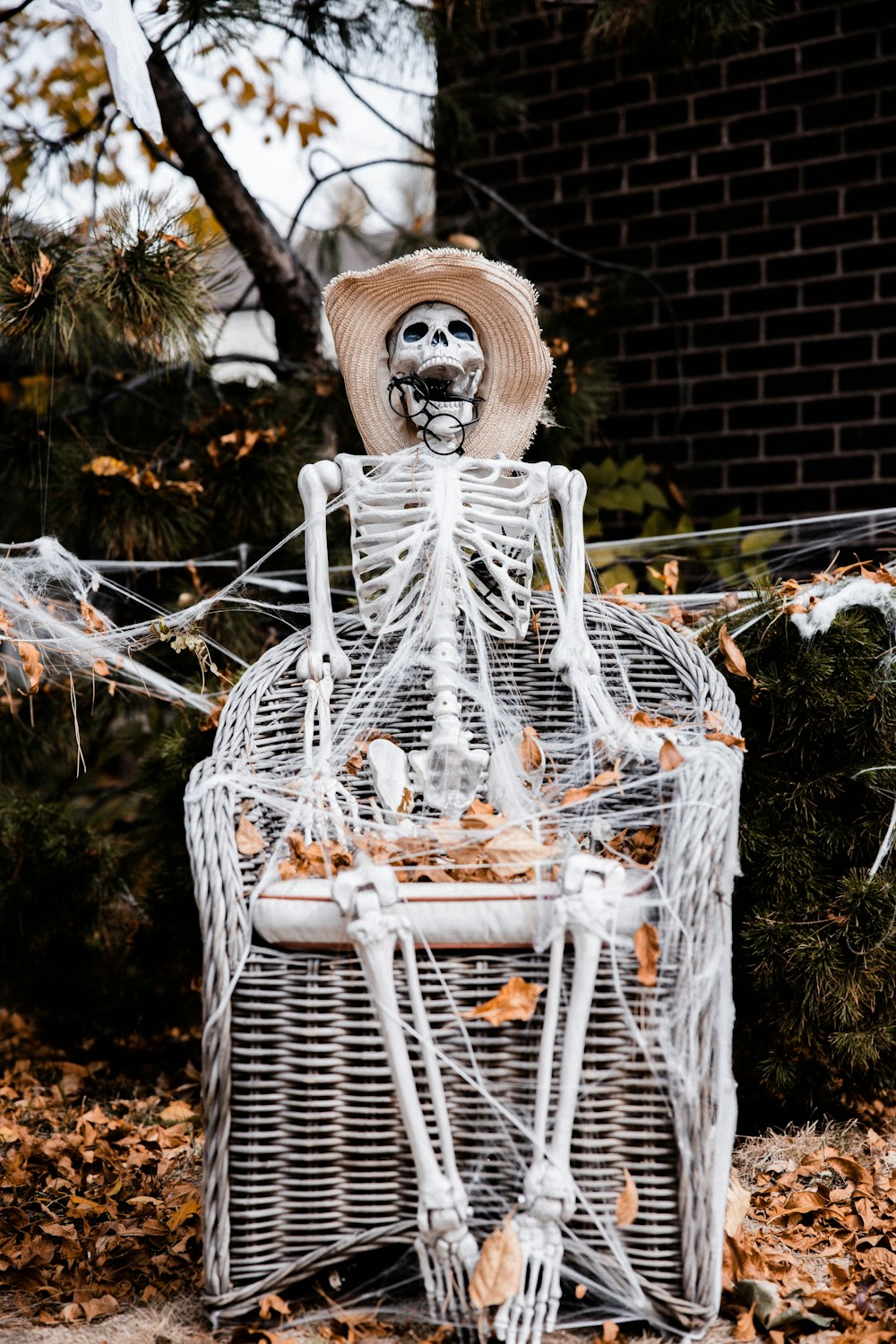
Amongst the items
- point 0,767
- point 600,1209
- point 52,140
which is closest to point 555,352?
point 52,140

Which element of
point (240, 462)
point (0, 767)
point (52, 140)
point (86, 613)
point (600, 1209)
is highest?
point (52, 140)

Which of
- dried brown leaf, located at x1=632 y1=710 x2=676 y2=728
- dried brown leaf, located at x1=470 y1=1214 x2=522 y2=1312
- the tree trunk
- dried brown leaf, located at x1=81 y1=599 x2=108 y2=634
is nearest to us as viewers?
dried brown leaf, located at x1=470 y1=1214 x2=522 y2=1312

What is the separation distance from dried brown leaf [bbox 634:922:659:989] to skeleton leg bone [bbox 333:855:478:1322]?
311 mm

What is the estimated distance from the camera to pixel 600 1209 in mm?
1721

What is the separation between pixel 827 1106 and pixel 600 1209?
1.00 metres

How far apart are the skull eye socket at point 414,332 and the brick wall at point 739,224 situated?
167 cm


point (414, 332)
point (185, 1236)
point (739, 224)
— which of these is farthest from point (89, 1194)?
point (739, 224)

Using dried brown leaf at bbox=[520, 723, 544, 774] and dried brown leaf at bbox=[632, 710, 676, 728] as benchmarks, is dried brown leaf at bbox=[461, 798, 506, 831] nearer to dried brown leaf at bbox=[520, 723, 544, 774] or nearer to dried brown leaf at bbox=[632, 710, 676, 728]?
dried brown leaf at bbox=[520, 723, 544, 774]

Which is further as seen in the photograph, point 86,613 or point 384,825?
point 86,613

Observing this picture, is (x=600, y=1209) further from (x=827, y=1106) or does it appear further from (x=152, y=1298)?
(x=827, y=1106)

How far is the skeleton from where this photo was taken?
170cm

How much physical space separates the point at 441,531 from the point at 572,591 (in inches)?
11.0

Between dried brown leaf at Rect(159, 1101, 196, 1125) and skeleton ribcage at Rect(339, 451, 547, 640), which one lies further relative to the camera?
dried brown leaf at Rect(159, 1101, 196, 1125)

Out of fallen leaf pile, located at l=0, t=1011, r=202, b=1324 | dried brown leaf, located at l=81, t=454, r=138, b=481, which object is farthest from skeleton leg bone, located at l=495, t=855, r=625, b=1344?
dried brown leaf, located at l=81, t=454, r=138, b=481
